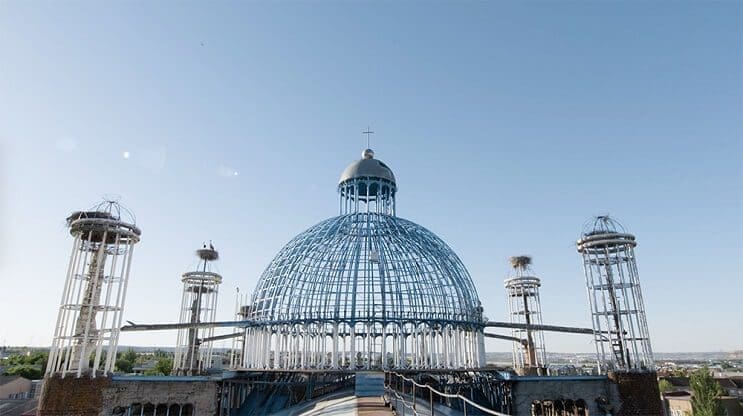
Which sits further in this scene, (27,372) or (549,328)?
(27,372)

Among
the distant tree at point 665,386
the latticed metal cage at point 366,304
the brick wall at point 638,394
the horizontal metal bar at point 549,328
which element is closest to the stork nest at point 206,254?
the latticed metal cage at point 366,304

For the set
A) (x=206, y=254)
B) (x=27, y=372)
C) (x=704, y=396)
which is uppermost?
(x=206, y=254)

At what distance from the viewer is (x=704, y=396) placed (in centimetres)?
3978

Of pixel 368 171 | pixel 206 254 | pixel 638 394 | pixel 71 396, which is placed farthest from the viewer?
pixel 206 254

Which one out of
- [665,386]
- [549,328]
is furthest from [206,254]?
[665,386]

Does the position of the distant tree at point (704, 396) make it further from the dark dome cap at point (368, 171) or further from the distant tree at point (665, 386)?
the dark dome cap at point (368, 171)

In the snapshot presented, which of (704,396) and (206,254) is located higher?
(206,254)

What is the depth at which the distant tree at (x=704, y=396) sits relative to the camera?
3809 centimetres

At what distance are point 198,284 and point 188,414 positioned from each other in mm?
22215

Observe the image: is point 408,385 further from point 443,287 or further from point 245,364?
point 245,364

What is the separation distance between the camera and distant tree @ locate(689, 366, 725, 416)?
3809 cm

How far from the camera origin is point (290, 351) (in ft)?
99.3

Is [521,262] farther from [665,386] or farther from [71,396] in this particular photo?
[71,396]

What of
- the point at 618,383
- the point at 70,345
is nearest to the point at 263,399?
Result: the point at 70,345
